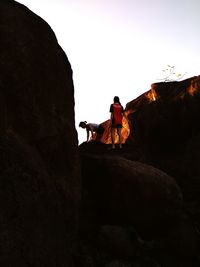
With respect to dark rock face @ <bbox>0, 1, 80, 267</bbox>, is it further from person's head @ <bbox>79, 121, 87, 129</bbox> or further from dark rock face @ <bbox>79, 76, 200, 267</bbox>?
person's head @ <bbox>79, 121, 87, 129</bbox>

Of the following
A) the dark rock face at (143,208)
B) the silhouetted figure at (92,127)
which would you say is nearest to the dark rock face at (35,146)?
the dark rock face at (143,208)

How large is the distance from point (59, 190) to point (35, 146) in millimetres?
A: 1375

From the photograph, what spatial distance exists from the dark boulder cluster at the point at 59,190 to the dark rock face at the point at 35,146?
25mm

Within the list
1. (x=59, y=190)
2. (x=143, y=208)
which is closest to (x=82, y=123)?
(x=143, y=208)

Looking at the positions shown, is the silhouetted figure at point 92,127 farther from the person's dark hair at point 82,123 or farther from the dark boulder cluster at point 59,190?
the dark boulder cluster at point 59,190

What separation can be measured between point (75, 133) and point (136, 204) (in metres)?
3.80

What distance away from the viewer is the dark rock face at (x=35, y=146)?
26.6 feet

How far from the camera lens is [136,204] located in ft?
47.1

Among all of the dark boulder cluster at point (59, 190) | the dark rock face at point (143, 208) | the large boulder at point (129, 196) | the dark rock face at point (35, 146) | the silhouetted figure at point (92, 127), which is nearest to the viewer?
the dark rock face at point (35, 146)

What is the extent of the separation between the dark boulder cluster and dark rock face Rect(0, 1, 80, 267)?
0.03 meters

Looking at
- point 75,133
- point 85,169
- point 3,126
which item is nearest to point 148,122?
point 85,169

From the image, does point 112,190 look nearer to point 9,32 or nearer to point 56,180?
point 56,180

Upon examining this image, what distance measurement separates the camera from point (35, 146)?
34.1 ft

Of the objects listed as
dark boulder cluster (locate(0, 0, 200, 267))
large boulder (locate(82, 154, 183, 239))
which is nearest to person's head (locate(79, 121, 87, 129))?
dark boulder cluster (locate(0, 0, 200, 267))
